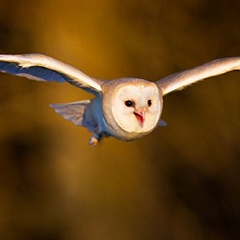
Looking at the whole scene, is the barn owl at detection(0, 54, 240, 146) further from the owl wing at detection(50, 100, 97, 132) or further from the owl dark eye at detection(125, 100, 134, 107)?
the owl wing at detection(50, 100, 97, 132)

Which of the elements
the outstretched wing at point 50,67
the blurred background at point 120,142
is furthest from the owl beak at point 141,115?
the blurred background at point 120,142

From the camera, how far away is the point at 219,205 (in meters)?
2.66

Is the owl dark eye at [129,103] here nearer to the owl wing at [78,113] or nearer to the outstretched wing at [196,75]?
the outstretched wing at [196,75]

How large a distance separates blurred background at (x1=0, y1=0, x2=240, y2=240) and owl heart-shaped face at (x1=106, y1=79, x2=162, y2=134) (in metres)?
1.07

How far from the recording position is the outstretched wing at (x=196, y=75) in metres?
1.49

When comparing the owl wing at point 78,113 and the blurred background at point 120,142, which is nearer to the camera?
the owl wing at point 78,113

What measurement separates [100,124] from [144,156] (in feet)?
3.46

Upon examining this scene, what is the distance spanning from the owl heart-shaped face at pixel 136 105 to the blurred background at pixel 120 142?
1.07m

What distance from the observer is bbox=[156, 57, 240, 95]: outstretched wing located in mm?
1491

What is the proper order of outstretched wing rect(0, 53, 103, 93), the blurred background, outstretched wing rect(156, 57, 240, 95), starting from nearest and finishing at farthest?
1. outstretched wing rect(0, 53, 103, 93)
2. outstretched wing rect(156, 57, 240, 95)
3. the blurred background

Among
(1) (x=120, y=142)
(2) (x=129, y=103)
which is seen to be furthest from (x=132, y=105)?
(1) (x=120, y=142)

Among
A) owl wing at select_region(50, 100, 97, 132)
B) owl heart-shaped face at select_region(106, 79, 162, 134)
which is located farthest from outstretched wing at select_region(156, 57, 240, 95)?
owl wing at select_region(50, 100, 97, 132)

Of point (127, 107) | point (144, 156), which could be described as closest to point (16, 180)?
point (144, 156)

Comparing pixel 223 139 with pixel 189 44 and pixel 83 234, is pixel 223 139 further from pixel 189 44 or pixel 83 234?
pixel 83 234
